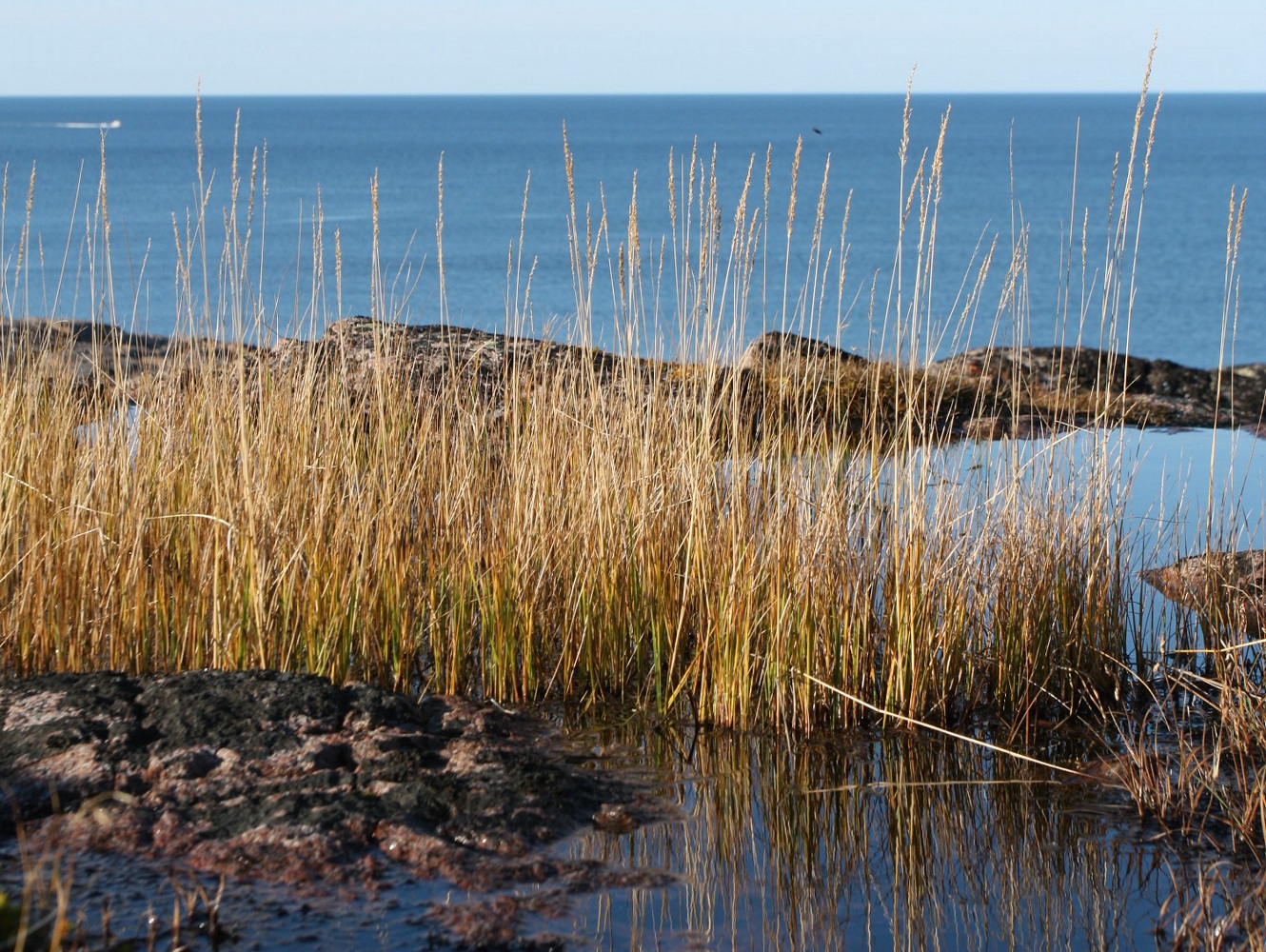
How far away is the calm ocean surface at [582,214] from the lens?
15.2 m

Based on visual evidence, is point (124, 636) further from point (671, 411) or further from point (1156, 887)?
point (1156, 887)

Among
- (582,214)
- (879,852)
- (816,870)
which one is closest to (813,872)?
(816,870)

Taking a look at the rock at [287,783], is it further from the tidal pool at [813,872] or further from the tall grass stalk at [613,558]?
the tall grass stalk at [613,558]

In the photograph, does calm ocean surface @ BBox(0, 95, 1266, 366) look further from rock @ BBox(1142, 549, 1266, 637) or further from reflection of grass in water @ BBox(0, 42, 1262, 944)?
rock @ BBox(1142, 549, 1266, 637)

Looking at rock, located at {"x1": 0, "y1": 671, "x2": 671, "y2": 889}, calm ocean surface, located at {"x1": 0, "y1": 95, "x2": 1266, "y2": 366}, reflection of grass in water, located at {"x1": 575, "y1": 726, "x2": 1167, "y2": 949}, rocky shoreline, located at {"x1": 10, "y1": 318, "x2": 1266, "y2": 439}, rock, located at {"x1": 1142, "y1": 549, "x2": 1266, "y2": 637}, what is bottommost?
reflection of grass in water, located at {"x1": 575, "y1": 726, "x2": 1167, "y2": 949}

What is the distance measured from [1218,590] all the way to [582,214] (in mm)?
41273

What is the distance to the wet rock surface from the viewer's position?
245 centimetres

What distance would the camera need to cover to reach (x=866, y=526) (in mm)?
3555

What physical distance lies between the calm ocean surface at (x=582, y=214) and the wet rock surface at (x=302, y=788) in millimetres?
1148

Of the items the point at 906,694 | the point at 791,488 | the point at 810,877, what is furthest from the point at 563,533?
the point at 810,877

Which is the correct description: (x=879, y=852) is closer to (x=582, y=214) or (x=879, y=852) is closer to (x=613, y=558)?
(x=613, y=558)

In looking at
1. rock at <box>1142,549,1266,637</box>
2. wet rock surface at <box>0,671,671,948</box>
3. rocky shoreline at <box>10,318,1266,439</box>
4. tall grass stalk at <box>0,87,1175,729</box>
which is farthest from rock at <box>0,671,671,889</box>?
rock at <box>1142,549,1266,637</box>

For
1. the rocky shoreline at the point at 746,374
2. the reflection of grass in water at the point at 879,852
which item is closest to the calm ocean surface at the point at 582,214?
the rocky shoreline at the point at 746,374

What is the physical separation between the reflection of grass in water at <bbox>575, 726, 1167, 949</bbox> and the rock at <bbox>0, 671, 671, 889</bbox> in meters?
0.20
